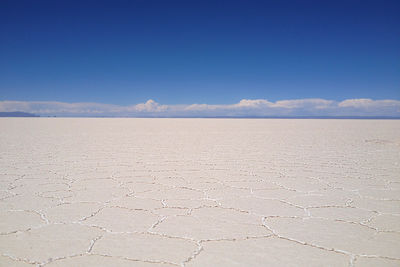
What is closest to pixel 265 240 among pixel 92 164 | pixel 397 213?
pixel 397 213

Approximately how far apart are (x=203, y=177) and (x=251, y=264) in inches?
68.8

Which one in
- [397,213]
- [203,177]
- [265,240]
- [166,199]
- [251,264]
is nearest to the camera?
[251,264]

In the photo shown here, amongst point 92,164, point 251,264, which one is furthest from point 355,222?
point 92,164

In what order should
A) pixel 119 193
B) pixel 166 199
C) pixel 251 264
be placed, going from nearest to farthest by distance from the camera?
pixel 251 264 < pixel 166 199 < pixel 119 193

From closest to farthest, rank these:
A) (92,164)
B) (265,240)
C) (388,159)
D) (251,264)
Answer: (251,264) → (265,240) → (92,164) → (388,159)

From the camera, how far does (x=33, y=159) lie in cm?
394

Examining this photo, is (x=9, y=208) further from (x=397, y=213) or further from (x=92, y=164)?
(x=397, y=213)

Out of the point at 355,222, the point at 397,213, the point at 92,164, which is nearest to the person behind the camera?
the point at 355,222

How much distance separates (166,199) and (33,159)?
2.65 metres

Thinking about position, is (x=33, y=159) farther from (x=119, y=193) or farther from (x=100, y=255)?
(x=100, y=255)

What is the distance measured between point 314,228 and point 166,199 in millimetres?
1034

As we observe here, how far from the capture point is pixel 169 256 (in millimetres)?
1287

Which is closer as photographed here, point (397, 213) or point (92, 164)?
point (397, 213)

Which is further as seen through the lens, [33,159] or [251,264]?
[33,159]
